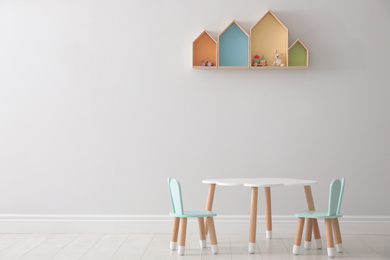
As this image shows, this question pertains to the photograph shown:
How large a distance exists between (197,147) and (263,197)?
716 millimetres

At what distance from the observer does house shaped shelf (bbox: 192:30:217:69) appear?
448 centimetres

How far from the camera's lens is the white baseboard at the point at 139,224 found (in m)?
4.43

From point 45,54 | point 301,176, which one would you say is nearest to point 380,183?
point 301,176

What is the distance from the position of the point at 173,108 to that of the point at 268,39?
1017 millimetres

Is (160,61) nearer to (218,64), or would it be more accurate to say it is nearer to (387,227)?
(218,64)

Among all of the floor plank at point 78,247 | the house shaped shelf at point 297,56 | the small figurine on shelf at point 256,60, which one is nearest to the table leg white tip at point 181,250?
the floor plank at point 78,247

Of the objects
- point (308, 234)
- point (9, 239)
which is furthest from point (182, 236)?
point (9, 239)

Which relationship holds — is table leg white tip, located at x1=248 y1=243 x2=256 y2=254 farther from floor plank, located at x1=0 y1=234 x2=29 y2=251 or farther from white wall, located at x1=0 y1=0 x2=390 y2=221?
floor plank, located at x1=0 y1=234 x2=29 y2=251

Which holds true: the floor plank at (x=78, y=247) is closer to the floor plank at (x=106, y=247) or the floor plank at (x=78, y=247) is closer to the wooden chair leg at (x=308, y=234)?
the floor plank at (x=106, y=247)

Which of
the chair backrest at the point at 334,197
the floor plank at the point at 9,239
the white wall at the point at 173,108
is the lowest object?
the floor plank at the point at 9,239

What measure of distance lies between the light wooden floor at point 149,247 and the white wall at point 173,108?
0.29 m

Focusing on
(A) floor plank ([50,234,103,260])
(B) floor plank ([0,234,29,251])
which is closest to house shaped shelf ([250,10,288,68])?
(A) floor plank ([50,234,103,260])

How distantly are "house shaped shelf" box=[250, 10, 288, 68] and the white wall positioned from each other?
0.07 meters

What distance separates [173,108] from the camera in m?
4.51
